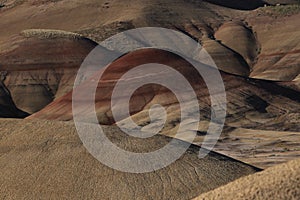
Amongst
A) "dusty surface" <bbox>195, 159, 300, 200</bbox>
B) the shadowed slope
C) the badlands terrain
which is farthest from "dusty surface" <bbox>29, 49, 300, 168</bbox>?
"dusty surface" <bbox>195, 159, 300, 200</bbox>

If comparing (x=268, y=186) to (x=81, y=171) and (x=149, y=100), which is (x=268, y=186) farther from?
(x=149, y=100)

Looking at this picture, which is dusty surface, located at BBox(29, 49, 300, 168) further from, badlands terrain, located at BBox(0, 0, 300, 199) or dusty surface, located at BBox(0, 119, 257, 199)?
dusty surface, located at BBox(0, 119, 257, 199)

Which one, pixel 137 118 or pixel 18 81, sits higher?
pixel 137 118

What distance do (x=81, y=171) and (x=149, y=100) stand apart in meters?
26.3

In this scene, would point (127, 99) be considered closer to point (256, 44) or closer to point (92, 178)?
point (92, 178)

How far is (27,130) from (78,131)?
9.54 feet

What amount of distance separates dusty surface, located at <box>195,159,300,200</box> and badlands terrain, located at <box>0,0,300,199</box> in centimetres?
3

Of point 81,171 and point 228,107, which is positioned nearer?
point 81,171

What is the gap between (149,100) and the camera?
52.8m

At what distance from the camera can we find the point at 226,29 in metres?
101

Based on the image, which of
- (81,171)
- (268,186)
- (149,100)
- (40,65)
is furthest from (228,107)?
(268,186)

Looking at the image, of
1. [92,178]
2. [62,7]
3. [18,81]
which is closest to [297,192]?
[92,178]

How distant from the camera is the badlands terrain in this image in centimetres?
2572

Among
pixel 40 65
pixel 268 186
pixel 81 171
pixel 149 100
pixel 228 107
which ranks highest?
pixel 268 186
